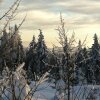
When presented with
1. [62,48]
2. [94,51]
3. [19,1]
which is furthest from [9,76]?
[94,51]

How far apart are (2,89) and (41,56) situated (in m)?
71.8

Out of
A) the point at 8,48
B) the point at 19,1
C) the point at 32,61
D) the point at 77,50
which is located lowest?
the point at 32,61

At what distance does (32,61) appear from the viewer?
74.4 meters

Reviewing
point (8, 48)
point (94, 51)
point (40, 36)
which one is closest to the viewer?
point (8, 48)

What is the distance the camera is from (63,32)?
48.3ft

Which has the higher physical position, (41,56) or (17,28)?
(17,28)

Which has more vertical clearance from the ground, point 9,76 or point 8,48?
point 8,48

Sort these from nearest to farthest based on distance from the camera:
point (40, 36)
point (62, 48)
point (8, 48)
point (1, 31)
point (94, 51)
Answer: point (8, 48)
point (1, 31)
point (62, 48)
point (94, 51)
point (40, 36)

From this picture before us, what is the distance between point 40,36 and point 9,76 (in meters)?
73.9

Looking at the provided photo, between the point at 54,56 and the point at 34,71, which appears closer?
the point at 34,71

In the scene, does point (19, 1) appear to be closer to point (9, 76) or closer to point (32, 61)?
point (9, 76)

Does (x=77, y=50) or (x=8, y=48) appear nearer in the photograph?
(x=8, y=48)

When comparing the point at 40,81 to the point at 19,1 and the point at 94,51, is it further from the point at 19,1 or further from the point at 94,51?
the point at 94,51

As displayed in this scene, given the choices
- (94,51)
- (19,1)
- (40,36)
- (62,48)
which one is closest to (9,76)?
(19,1)
